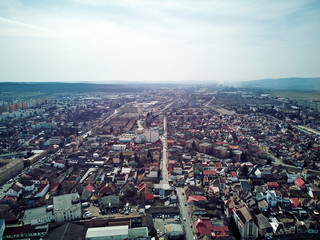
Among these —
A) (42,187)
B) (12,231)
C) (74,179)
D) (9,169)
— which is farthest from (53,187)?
(9,169)

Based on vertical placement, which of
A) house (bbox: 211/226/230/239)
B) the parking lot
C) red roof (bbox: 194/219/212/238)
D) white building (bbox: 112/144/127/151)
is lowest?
the parking lot

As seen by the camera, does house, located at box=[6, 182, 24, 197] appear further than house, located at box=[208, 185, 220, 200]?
Yes

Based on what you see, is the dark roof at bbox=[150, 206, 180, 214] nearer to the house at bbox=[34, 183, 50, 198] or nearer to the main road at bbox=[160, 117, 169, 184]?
the main road at bbox=[160, 117, 169, 184]

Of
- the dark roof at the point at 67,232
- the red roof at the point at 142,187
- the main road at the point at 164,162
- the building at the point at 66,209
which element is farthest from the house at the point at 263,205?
the building at the point at 66,209

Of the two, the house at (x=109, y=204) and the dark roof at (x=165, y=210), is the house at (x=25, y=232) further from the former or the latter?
the dark roof at (x=165, y=210)

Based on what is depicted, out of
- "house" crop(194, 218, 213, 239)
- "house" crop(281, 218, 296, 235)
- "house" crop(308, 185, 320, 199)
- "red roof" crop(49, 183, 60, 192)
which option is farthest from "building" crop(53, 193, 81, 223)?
"house" crop(308, 185, 320, 199)

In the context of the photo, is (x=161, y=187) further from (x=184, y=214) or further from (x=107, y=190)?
(x=107, y=190)
